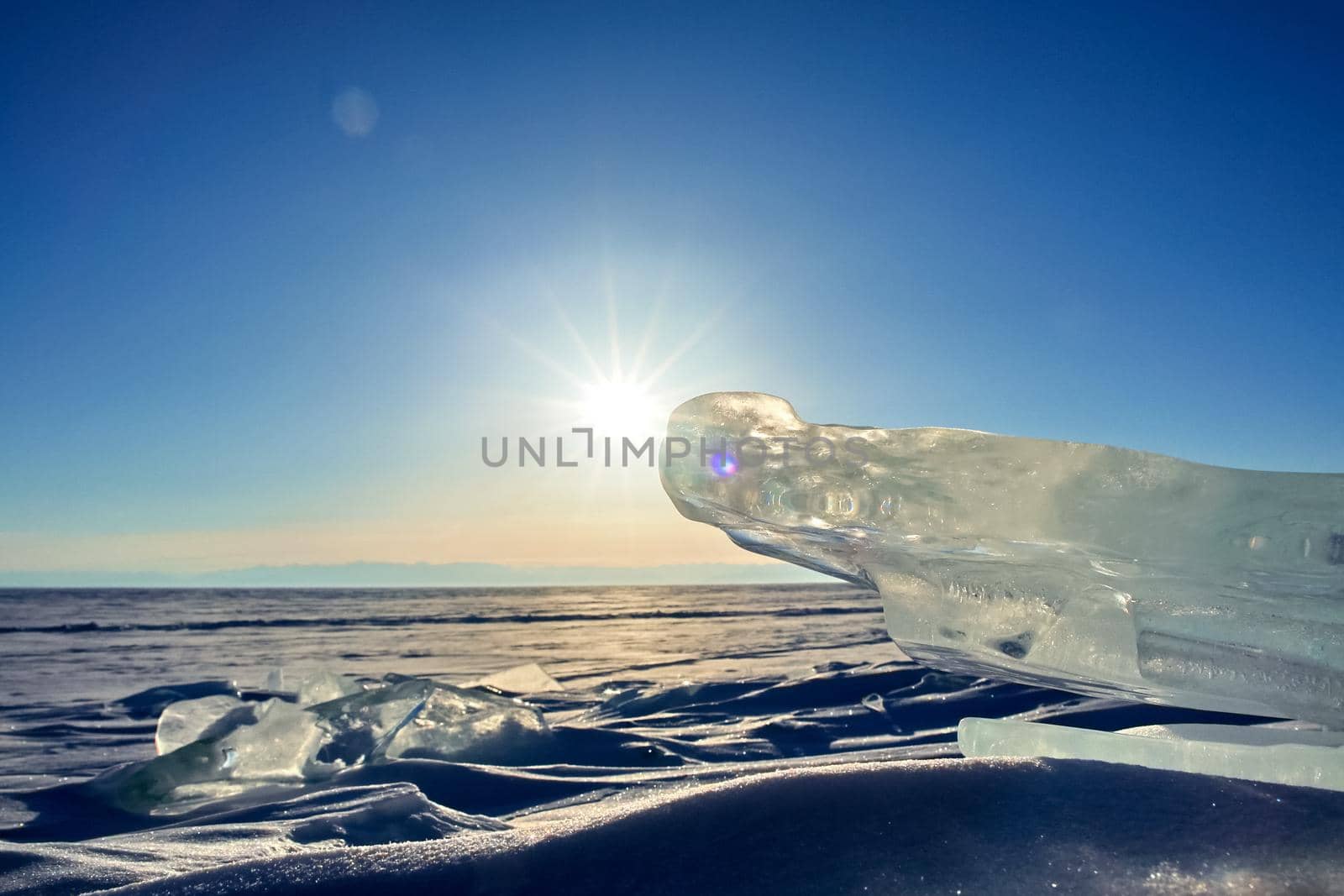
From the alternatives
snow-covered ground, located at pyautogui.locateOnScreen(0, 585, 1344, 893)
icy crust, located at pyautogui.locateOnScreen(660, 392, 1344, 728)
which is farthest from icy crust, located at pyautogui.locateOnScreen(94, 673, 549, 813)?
icy crust, located at pyautogui.locateOnScreen(660, 392, 1344, 728)

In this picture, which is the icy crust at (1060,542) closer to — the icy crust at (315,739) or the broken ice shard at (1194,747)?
the broken ice shard at (1194,747)

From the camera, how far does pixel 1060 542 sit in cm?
130

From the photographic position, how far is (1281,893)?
0.87 metres

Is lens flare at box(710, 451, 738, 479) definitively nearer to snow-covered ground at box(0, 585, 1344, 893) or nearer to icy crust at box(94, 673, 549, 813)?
snow-covered ground at box(0, 585, 1344, 893)

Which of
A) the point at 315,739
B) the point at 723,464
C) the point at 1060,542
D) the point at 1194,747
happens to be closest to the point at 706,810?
the point at 723,464

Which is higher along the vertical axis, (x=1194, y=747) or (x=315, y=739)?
(x=1194, y=747)

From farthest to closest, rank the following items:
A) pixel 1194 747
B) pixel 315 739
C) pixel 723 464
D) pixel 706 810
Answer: pixel 315 739, pixel 723 464, pixel 1194 747, pixel 706 810

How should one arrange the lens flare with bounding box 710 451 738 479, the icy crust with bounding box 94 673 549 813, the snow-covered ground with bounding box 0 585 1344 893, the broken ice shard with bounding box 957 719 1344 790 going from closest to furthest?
the snow-covered ground with bounding box 0 585 1344 893, the broken ice shard with bounding box 957 719 1344 790, the lens flare with bounding box 710 451 738 479, the icy crust with bounding box 94 673 549 813

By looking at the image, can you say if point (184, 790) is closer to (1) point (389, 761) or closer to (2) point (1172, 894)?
(1) point (389, 761)

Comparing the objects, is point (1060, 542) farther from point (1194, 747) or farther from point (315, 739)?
point (315, 739)

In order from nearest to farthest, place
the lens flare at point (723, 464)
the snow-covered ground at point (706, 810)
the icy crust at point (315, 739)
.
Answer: the snow-covered ground at point (706, 810) < the lens flare at point (723, 464) < the icy crust at point (315, 739)

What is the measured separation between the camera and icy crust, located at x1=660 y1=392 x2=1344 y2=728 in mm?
1232

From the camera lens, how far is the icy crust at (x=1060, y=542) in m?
1.23

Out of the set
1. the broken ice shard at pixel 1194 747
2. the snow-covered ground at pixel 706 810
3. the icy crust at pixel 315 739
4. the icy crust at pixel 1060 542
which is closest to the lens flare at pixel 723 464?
the icy crust at pixel 1060 542
